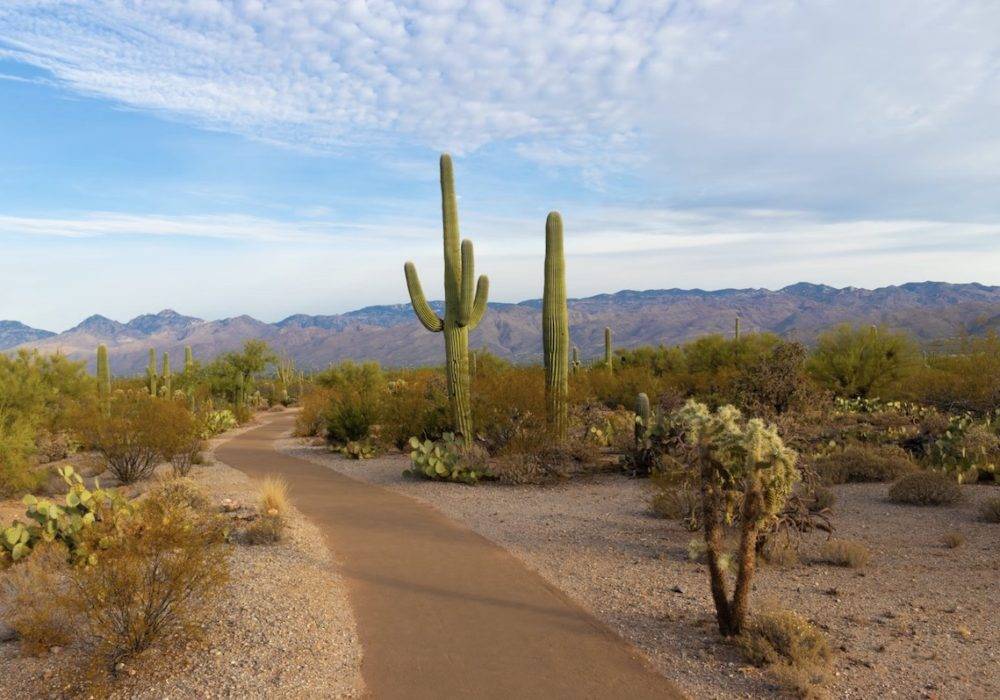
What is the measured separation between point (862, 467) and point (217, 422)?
2317cm

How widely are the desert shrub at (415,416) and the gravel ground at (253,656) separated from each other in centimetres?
1109

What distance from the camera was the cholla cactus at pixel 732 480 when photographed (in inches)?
239

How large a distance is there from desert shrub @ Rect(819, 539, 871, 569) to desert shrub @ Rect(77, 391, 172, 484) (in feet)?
42.9

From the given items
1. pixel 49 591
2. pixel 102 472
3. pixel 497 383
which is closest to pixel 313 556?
pixel 49 591

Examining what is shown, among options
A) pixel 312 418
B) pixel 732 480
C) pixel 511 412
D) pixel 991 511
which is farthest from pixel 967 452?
pixel 312 418

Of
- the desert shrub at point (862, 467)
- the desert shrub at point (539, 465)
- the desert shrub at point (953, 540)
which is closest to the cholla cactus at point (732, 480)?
the desert shrub at point (953, 540)

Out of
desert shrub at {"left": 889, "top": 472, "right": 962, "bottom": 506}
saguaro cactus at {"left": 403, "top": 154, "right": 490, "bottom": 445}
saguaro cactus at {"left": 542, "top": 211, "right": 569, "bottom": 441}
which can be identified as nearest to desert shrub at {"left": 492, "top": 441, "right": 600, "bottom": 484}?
saguaro cactus at {"left": 542, "top": 211, "right": 569, "bottom": 441}

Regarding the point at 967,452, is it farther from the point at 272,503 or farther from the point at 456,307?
the point at 272,503

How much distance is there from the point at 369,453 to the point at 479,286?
215 inches

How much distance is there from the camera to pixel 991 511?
10453 millimetres

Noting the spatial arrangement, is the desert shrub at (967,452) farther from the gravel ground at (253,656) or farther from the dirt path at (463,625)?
the gravel ground at (253,656)

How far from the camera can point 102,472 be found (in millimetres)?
16031

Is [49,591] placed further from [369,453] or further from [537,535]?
[369,453]

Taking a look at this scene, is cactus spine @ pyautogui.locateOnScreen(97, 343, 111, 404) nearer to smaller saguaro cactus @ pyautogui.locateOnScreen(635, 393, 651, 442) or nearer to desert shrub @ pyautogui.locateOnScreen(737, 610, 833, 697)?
smaller saguaro cactus @ pyautogui.locateOnScreen(635, 393, 651, 442)
